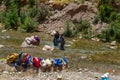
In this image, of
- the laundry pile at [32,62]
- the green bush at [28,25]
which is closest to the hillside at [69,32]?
the green bush at [28,25]

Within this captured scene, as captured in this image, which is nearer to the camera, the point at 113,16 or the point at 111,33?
the point at 111,33

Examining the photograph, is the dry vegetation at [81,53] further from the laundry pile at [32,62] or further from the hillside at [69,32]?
the laundry pile at [32,62]

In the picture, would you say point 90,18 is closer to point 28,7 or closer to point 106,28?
point 106,28

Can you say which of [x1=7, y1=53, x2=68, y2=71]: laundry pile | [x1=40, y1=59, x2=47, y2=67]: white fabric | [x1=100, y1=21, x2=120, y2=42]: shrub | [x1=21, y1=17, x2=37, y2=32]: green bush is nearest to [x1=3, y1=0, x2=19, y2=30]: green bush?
[x1=21, y1=17, x2=37, y2=32]: green bush

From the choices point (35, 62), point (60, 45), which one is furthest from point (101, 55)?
point (35, 62)

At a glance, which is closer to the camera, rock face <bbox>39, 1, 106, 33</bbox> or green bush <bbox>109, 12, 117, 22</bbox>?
green bush <bbox>109, 12, 117, 22</bbox>

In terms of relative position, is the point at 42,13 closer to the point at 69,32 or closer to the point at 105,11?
the point at 69,32

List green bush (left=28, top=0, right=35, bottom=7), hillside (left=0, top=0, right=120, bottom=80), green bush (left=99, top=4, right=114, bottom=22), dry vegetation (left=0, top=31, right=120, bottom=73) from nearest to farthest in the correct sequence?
hillside (left=0, top=0, right=120, bottom=80) → dry vegetation (left=0, top=31, right=120, bottom=73) → green bush (left=99, top=4, right=114, bottom=22) → green bush (left=28, top=0, right=35, bottom=7)

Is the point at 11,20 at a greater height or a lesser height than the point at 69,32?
greater

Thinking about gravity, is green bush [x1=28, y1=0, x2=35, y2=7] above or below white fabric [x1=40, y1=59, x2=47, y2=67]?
above

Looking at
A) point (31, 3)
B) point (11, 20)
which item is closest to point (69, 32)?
point (11, 20)

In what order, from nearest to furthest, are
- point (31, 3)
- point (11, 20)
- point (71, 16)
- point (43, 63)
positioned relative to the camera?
point (43, 63) < point (11, 20) < point (71, 16) < point (31, 3)

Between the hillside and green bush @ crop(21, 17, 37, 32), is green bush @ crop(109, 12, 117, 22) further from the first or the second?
green bush @ crop(21, 17, 37, 32)

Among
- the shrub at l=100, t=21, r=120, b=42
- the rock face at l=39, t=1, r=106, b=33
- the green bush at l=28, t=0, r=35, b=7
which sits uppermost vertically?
the green bush at l=28, t=0, r=35, b=7
